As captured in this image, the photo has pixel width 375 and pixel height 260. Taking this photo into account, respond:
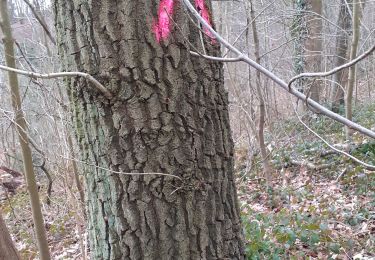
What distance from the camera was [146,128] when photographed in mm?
1531

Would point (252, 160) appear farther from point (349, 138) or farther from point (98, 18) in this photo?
point (98, 18)

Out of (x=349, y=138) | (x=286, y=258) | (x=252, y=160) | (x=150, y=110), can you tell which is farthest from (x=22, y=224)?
(x=150, y=110)

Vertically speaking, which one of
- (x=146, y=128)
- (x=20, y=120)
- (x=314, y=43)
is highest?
(x=314, y=43)

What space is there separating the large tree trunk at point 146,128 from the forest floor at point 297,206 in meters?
1.43

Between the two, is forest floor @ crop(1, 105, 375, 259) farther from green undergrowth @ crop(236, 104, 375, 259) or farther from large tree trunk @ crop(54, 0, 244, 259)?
large tree trunk @ crop(54, 0, 244, 259)

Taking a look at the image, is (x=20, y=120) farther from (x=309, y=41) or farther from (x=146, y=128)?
(x=309, y=41)

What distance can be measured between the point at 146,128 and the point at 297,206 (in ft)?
12.2

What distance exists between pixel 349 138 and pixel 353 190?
4.94 feet

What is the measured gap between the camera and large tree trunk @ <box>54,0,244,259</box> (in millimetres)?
1499

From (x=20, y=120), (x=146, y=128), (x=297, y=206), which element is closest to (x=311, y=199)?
(x=297, y=206)

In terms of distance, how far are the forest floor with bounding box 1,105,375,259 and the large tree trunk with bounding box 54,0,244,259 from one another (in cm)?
143

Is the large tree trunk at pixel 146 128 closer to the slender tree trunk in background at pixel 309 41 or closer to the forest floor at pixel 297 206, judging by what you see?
the forest floor at pixel 297 206

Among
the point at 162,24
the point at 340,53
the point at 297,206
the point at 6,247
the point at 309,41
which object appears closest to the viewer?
the point at 162,24

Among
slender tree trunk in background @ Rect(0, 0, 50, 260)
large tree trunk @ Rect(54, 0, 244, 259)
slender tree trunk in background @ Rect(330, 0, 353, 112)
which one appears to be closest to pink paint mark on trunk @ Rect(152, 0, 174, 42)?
large tree trunk @ Rect(54, 0, 244, 259)
